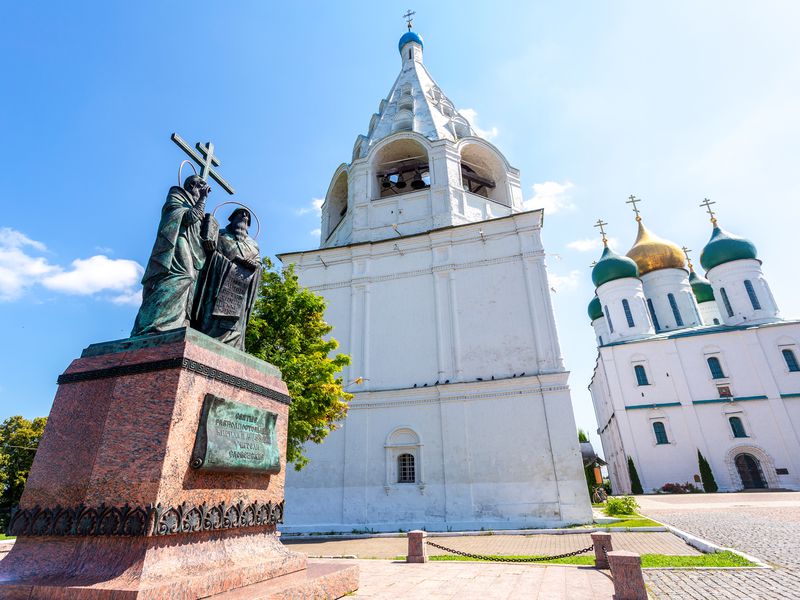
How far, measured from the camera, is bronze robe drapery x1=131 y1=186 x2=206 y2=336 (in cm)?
410

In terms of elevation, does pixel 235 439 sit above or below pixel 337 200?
below

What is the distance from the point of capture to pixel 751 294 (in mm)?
32594

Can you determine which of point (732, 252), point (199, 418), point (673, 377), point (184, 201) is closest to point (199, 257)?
point (184, 201)

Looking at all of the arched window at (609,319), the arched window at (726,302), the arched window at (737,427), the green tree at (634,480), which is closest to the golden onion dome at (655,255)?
the arched window at (726,302)

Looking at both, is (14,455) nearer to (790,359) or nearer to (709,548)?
(709,548)

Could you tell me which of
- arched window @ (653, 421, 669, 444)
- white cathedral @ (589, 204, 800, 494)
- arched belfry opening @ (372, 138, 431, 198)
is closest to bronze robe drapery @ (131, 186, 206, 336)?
arched belfry opening @ (372, 138, 431, 198)

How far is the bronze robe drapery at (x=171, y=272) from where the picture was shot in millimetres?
4098

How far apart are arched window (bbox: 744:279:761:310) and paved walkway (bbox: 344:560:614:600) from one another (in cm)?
3551

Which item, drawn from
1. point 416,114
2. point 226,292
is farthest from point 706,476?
point 226,292

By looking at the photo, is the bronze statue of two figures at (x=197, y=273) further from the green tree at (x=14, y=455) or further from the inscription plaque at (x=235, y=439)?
the green tree at (x=14, y=455)

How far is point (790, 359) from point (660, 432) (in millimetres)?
10083

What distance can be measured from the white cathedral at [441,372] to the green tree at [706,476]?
2015cm

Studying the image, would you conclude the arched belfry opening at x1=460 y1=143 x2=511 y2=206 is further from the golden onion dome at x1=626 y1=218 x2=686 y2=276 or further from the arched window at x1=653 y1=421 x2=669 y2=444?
the golden onion dome at x1=626 y1=218 x2=686 y2=276

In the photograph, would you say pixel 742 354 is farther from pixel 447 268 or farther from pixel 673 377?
pixel 447 268
